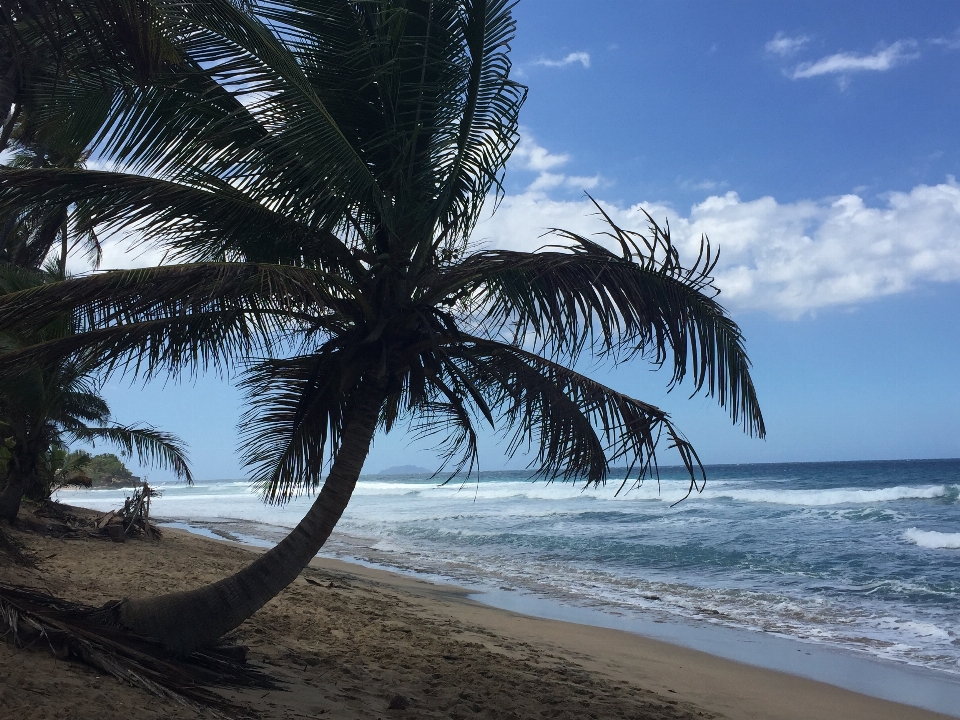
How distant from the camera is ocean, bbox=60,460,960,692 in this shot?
9.35 m

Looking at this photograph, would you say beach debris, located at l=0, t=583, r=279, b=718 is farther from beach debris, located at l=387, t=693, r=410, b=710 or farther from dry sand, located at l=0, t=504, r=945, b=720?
beach debris, located at l=387, t=693, r=410, b=710

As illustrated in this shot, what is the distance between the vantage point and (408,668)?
18.9 feet

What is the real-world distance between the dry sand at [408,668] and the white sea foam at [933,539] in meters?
9.51

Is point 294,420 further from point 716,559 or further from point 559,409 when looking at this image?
point 716,559

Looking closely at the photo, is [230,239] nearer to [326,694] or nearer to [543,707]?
[326,694]

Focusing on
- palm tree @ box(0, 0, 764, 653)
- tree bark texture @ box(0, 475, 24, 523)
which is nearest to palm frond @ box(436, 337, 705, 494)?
palm tree @ box(0, 0, 764, 653)

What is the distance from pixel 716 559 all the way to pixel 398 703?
36.0ft

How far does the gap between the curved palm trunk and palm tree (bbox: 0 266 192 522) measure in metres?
1.52

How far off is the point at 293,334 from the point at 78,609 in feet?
6.75

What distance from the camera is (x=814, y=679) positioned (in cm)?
697

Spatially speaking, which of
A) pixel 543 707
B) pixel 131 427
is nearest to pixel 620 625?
pixel 543 707

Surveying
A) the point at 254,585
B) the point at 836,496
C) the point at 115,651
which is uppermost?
the point at 254,585

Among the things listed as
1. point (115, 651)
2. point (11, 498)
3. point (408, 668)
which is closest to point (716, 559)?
point (408, 668)

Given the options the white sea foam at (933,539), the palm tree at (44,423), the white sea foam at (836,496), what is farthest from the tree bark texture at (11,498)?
the white sea foam at (836,496)
